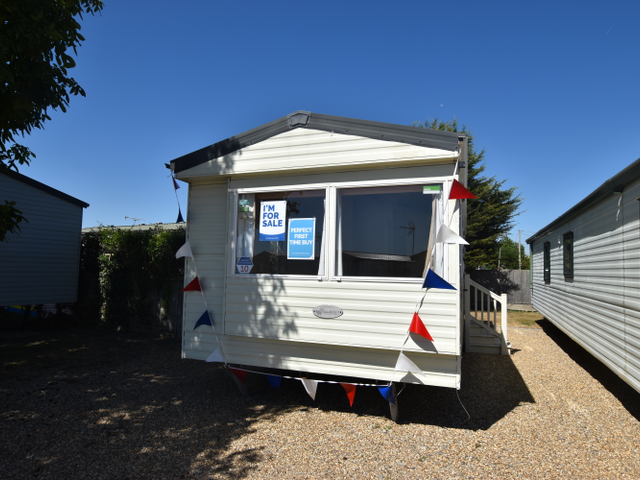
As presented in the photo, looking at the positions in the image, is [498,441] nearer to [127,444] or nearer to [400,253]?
[400,253]

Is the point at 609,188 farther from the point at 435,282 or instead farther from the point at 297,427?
the point at 297,427

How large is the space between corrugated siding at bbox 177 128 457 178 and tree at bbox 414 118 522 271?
48.1ft

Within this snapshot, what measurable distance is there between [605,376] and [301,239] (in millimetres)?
5276

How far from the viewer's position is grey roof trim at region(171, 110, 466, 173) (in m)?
3.79

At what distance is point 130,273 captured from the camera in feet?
29.5

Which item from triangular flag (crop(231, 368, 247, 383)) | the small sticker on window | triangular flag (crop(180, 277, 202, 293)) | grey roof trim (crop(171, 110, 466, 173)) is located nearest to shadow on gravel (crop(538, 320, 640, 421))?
the small sticker on window

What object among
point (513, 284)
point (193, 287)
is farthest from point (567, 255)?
point (513, 284)

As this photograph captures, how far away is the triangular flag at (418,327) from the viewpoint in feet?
12.1

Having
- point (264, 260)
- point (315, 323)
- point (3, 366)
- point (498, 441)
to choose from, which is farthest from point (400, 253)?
point (3, 366)

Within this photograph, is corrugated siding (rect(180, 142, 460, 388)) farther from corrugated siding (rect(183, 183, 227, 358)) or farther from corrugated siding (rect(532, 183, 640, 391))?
corrugated siding (rect(532, 183, 640, 391))

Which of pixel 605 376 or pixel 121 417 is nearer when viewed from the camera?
pixel 121 417

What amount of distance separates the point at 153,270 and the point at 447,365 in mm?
6992

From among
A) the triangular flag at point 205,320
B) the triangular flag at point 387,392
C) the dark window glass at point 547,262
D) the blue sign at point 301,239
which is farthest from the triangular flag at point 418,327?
the dark window glass at point 547,262

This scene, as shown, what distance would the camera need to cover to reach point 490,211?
1788 cm
